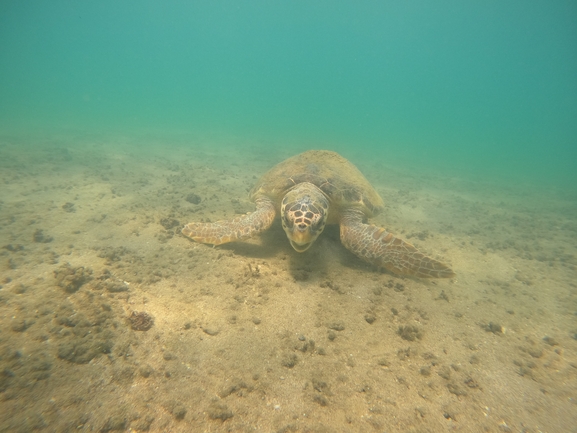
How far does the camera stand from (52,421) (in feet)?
5.43

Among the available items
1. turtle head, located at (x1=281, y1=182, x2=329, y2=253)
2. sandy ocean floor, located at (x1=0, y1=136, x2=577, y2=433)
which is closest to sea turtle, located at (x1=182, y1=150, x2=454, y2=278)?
turtle head, located at (x1=281, y1=182, x2=329, y2=253)

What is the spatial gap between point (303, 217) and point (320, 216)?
1.16 feet

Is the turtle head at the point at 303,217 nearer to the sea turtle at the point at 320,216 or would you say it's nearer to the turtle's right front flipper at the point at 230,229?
the sea turtle at the point at 320,216

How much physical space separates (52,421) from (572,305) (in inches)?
264

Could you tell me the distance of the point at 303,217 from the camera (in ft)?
12.7

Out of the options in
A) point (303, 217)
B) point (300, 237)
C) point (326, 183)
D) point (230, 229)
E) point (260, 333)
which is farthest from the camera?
point (326, 183)

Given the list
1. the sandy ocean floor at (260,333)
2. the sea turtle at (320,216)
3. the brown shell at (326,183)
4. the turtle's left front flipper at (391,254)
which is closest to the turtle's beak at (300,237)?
the sea turtle at (320,216)

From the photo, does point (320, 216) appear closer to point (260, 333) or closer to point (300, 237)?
point (300, 237)

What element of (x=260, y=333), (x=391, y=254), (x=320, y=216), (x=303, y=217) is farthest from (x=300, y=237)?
(x=391, y=254)

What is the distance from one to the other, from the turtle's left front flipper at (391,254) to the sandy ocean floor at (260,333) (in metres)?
0.24

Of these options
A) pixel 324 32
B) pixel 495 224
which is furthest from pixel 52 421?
pixel 324 32

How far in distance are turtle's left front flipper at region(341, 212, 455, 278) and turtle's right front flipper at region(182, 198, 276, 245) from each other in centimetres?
152

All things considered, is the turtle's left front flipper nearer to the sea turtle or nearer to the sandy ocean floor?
the sea turtle

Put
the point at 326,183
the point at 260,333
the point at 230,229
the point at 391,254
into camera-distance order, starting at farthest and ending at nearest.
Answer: the point at 326,183
the point at 230,229
the point at 391,254
the point at 260,333
